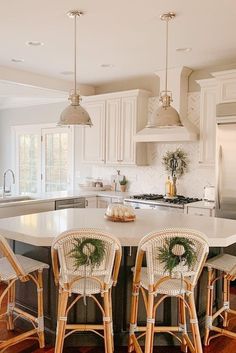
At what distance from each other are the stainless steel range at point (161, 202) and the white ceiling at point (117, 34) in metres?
1.88

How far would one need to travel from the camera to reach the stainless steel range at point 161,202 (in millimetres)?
4738

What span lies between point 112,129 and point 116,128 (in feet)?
0.30

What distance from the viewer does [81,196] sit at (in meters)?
5.52

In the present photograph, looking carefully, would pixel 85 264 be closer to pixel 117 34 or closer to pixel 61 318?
pixel 61 318

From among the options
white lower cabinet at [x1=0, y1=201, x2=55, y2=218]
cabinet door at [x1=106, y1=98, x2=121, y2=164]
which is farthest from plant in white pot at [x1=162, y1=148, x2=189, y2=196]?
white lower cabinet at [x1=0, y1=201, x2=55, y2=218]

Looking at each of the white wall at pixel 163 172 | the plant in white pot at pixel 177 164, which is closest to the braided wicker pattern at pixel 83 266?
the white wall at pixel 163 172

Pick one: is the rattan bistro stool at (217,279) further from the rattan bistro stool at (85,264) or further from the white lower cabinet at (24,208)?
the white lower cabinet at (24,208)

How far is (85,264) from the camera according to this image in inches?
92.1

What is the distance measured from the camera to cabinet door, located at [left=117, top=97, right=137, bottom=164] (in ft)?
18.4

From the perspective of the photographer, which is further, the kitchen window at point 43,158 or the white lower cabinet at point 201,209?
the kitchen window at point 43,158

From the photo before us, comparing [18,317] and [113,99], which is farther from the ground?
[113,99]

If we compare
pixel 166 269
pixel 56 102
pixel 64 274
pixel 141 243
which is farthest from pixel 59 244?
pixel 56 102

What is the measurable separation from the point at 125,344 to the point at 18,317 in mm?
978

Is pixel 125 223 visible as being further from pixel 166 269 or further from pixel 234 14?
pixel 234 14
